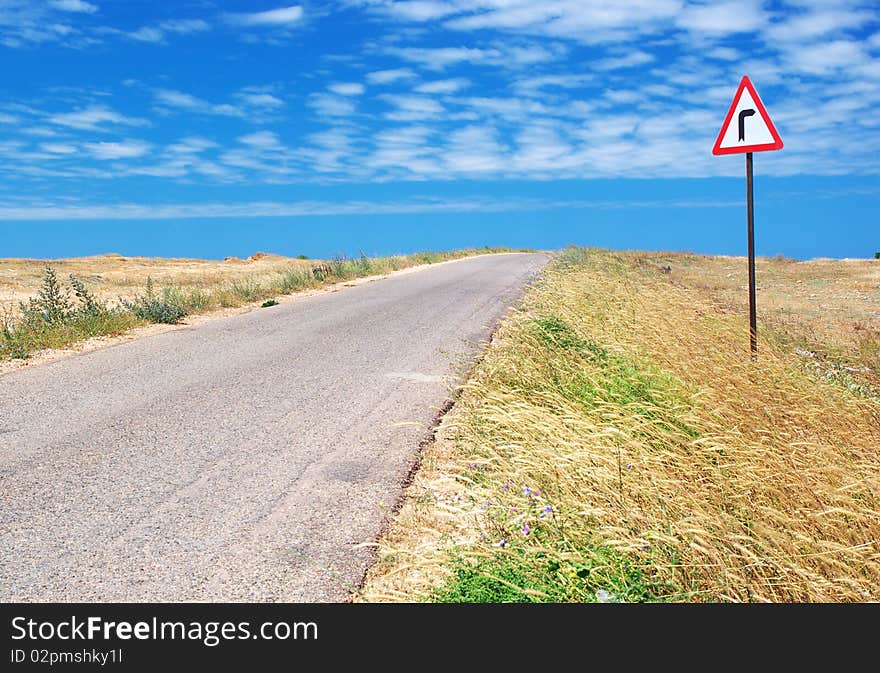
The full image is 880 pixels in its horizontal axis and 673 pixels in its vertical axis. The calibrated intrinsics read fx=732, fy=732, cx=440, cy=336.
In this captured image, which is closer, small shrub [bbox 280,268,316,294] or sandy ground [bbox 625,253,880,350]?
sandy ground [bbox 625,253,880,350]

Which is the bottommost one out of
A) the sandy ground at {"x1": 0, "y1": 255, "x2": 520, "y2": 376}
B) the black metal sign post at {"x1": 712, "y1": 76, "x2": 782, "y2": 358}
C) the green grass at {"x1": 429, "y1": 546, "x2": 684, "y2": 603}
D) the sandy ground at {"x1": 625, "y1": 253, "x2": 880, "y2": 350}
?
the sandy ground at {"x1": 625, "y1": 253, "x2": 880, "y2": 350}

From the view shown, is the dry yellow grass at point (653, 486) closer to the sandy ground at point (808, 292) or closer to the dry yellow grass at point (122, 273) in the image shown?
the sandy ground at point (808, 292)

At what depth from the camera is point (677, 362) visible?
21.2 feet

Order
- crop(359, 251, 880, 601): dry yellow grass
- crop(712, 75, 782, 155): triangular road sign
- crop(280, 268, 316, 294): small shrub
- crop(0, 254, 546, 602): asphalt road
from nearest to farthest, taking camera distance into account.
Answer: crop(359, 251, 880, 601): dry yellow grass < crop(0, 254, 546, 602): asphalt road < crop(712, 75, 782, 155): triangular road sign < crop(280, 268, 316, 294): small shrub

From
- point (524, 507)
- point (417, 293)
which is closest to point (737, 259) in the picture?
point (417, 293)

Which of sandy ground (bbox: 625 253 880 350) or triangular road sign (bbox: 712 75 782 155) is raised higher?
triangular road sign (bbox: 712 75 782 155)

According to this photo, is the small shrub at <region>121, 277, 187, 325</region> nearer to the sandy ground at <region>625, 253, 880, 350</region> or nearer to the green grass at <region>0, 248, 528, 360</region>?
the green grass at <region>0, 248, 528, 360</region>

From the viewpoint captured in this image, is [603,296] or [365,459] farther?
[603,296]

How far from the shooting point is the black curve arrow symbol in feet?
24.3

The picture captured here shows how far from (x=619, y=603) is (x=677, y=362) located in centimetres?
396

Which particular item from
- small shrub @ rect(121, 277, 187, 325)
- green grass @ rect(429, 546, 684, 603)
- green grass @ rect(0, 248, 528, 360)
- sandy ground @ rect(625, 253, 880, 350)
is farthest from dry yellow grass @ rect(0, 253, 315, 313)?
green grass @ rect(429, 546, 684, 603)

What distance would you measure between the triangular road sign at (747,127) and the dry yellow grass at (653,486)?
2.16m

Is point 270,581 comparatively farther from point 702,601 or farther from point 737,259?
point 737,259

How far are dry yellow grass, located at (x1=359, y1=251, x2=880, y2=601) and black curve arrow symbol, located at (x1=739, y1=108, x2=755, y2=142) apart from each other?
2.26 meters
